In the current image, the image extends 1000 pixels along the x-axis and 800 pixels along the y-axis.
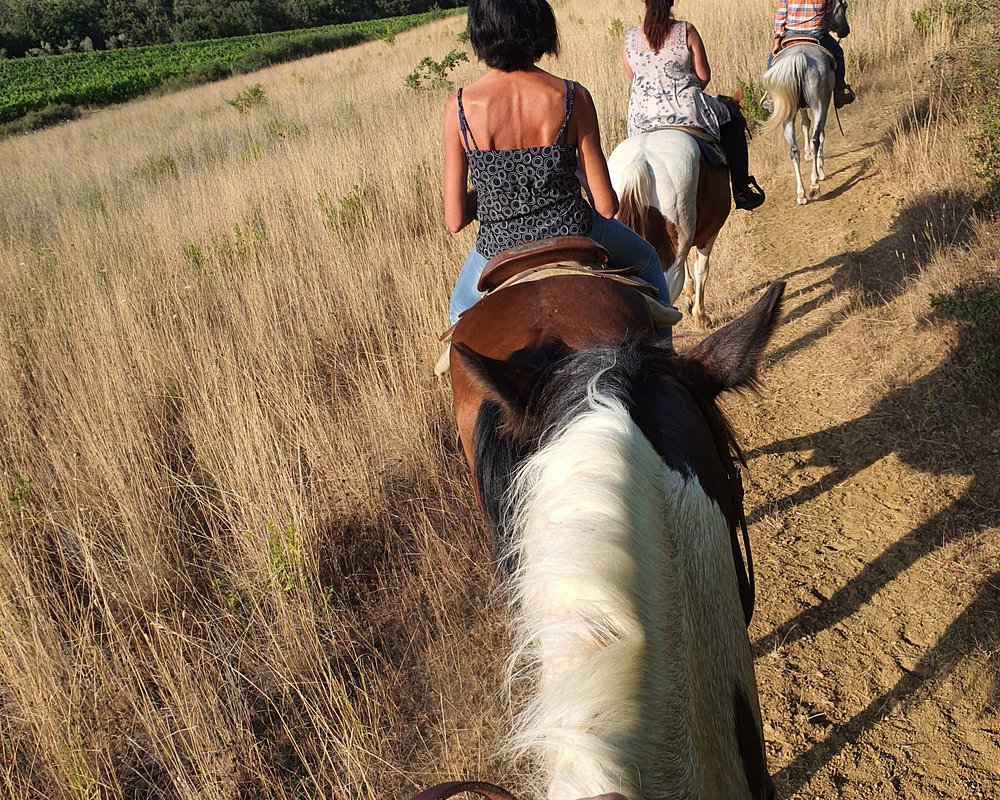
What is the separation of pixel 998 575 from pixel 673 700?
303cm

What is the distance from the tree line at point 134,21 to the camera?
41219 millimetres

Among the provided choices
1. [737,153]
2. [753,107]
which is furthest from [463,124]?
[753,107]

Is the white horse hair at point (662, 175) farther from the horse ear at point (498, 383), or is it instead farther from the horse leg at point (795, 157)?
the horse ear at point (498, 383)

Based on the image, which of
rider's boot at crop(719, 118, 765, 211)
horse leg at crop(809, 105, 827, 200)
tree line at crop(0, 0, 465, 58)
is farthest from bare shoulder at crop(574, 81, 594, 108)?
tree line at crop(0, 0, 465, 58)

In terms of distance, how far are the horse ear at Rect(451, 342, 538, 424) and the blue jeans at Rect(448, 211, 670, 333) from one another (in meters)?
1.37

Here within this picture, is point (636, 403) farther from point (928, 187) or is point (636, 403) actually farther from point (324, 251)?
point (928, 187)

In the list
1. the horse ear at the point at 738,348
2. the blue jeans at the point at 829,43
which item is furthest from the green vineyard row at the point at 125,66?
the horse ear at the point at 738,348

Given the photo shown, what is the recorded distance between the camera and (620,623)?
0.93 meters

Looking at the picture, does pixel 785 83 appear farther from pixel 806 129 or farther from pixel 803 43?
pixel 806 129

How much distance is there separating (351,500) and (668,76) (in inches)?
153

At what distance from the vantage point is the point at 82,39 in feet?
141

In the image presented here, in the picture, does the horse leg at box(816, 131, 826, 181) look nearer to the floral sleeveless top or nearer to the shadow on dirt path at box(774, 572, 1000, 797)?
the floral sleeveless top

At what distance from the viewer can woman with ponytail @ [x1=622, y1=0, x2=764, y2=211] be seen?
15.6 ft

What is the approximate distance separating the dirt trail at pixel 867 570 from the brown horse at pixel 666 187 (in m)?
1.05
